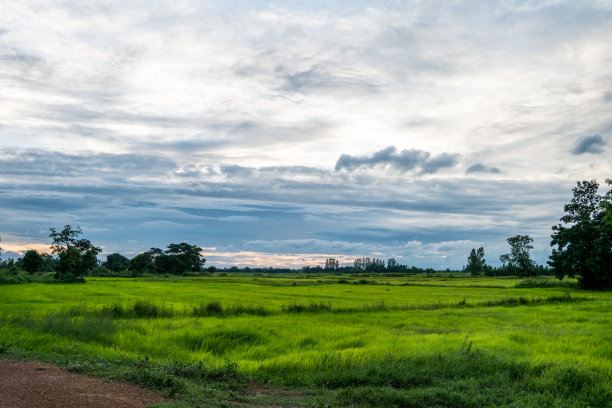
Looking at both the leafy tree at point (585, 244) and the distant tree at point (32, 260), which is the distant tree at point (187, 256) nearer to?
the distant tree at point (32, 260)

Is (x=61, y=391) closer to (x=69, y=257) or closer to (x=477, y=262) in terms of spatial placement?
(x=69, y=257)

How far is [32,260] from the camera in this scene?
88500 mm

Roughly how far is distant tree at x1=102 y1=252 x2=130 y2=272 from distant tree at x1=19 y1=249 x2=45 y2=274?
53034 millimetres

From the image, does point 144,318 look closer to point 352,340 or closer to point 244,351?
point 244,351

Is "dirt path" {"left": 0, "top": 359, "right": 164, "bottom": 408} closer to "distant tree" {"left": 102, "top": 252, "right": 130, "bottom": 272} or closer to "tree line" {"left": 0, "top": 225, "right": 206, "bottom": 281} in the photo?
"tree line" {"left": 0, "top": 225, "right": 206, "bottom": 281}

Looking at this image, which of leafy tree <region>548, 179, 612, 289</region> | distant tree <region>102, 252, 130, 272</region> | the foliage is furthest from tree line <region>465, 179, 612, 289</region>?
distant tree <region>102, 252, 130, 272</region>

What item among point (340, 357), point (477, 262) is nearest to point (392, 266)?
point (477, 262)

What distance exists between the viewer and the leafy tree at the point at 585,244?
55750mm

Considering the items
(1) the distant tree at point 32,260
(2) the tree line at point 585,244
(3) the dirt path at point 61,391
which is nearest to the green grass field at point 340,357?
(3) the dirt path at point 61,391

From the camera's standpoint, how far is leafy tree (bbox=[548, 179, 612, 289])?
55.8 metres

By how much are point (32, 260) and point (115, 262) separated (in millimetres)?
62851

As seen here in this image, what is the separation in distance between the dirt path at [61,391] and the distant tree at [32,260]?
93.4 meters

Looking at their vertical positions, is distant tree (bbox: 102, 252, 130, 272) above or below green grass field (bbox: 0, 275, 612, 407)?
below

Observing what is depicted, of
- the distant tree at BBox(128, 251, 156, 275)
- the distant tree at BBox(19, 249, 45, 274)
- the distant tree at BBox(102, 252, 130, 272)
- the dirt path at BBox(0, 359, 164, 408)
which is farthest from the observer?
the distant tree at BBox(102, 252, 130, 272)
